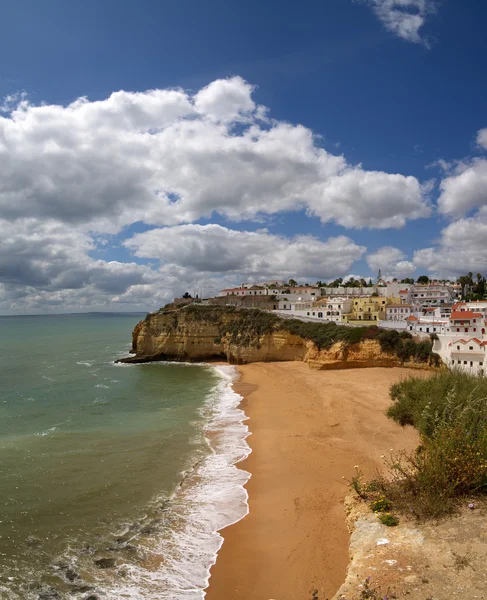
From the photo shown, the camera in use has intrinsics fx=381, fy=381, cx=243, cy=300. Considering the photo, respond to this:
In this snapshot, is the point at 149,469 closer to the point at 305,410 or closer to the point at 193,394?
the point at 305,410

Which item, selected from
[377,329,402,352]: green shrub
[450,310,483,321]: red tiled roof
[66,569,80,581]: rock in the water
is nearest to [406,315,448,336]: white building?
[450,310,483,321]: red tiled roof

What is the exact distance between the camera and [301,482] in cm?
1500

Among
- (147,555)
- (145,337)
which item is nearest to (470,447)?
(147,555)

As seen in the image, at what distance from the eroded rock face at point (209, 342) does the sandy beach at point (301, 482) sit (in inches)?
546

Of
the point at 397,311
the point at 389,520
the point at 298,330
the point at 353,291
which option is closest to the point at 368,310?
the point at 397,311

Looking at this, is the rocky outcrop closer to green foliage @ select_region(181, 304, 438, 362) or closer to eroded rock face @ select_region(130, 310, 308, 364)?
green foliage @ select_region(181, 304, 438, 362)

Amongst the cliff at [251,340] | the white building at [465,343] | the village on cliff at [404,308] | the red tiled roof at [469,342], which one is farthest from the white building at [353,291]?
Result: the red tiled roof at [469,342]

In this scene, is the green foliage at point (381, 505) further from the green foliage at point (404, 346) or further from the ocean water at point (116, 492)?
the green foliage at point (404, 346)

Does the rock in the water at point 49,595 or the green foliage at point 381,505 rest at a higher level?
the green foliage at point 381,505

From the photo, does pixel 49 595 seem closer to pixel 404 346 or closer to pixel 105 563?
pixel 105 563

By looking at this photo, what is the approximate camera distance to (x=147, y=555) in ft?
35.5

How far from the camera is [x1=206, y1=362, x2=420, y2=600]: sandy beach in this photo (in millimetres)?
9711

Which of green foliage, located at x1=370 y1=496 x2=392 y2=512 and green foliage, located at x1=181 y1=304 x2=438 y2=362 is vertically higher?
green foliage, located at x1=181 y1=304 x2=438 y2=362

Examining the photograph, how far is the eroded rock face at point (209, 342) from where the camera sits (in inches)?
1827
